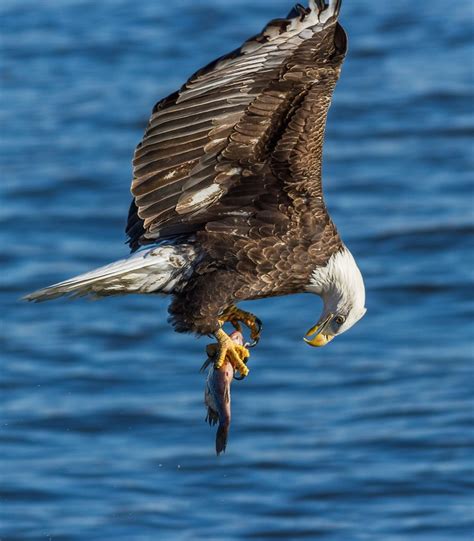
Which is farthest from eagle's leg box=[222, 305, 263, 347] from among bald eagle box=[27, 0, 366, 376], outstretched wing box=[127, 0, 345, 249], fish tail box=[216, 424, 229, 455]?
fish tail box=[216, 424, 229, 455]

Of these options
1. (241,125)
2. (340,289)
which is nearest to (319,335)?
(340,289)

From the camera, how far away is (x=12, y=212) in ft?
46.5

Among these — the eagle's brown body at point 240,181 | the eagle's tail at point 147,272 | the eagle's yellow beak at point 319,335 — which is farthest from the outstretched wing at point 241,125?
the eagle's yellow beak at point 319,335

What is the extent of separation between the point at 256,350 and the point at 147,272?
5197 mm

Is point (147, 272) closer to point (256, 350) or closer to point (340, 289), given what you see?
point (340, 289)

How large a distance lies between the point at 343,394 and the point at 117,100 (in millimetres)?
5618

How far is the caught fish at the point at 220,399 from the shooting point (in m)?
6.34

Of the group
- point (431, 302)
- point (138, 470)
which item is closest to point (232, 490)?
point (138, 470)

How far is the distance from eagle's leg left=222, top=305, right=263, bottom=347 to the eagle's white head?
264 millimetres

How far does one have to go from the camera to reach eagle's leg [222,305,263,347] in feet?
22.9

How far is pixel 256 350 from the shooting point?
1186cm

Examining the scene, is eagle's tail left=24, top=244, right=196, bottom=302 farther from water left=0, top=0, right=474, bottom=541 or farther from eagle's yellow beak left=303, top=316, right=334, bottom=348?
water left=0, top=0, right=474, bottom=541

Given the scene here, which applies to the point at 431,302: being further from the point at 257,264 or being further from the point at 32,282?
the point at 257,264

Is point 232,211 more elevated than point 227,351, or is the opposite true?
point 232,211
